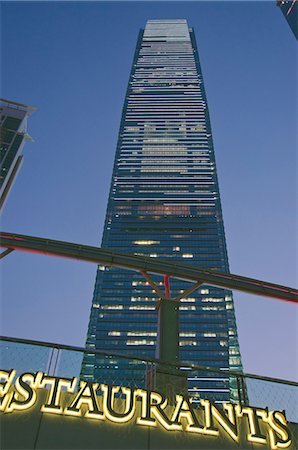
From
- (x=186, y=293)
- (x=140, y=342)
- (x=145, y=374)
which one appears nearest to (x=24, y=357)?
(x=145, y=374)

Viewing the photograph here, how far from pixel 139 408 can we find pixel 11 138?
138441 millimetres

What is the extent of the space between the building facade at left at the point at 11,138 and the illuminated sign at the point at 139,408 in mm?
124879

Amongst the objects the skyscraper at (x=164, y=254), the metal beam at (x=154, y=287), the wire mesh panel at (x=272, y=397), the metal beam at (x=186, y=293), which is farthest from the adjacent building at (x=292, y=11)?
the wire mesh panel at (x=272, y=397)

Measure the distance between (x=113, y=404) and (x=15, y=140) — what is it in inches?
5413

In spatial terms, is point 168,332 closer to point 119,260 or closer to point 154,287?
point 154,287

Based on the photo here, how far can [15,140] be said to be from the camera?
131750 millimetres

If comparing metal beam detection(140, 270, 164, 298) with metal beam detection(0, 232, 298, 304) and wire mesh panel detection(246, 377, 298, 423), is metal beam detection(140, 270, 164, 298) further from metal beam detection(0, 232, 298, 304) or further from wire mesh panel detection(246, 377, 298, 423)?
wire mesh panel detection(246, 377, 298, 423)

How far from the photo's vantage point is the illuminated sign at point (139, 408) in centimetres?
664

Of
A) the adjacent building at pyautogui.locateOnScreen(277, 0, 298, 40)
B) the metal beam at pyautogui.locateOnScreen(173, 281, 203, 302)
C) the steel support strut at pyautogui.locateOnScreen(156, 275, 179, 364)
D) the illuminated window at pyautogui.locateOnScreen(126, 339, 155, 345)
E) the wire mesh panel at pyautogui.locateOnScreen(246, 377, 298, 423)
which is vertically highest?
the adjacent building at pyautogui.locateOnScreen(277, 0, 298, 40)

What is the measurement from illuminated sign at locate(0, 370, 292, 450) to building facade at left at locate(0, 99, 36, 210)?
125m

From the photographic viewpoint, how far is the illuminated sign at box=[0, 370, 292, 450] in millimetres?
6645

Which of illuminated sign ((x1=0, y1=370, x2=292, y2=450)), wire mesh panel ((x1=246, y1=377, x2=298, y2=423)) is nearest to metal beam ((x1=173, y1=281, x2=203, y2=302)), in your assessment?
wire mesh panel ((x1=246, y1=377, x2=298, y2=423))

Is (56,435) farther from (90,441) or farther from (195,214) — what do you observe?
(195,214)

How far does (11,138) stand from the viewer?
131875 millimetres
